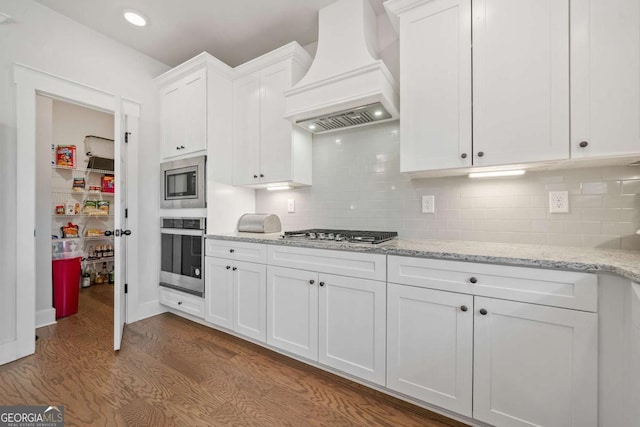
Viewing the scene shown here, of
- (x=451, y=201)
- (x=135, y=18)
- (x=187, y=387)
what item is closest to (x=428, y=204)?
(x=451, y=201)

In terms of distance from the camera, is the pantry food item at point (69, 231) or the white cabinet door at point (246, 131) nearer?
the white cabinet door at point (246, 131)

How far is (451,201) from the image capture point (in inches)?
78.0

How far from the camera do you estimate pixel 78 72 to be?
2408 mm

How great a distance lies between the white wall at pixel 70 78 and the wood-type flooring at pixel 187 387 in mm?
576

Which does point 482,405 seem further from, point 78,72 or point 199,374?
point 78,72

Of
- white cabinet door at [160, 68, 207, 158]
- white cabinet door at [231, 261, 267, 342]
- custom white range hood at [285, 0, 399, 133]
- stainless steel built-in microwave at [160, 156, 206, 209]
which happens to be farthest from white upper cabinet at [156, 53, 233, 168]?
white cabinet door at [231, 261, 267, 342]

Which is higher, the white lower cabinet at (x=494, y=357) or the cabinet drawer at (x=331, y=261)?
the cabinet drawer at (x=331, y=261)

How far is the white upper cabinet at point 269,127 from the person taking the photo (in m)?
2.40

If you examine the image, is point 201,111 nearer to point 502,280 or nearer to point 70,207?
point 502,280

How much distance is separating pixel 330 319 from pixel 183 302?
1.73 m

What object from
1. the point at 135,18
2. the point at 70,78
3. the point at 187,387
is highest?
the point at 135,18

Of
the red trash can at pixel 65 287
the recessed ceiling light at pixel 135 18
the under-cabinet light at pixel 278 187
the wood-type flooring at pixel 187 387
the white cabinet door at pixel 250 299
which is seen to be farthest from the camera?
the red trash can at pixel 65 287

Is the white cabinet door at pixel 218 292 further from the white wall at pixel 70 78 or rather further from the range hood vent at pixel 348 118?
the range hood vent at pixel 348 118

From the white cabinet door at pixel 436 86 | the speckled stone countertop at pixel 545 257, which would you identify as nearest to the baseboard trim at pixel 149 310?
the speckled stone countertop at pixel 545 257
